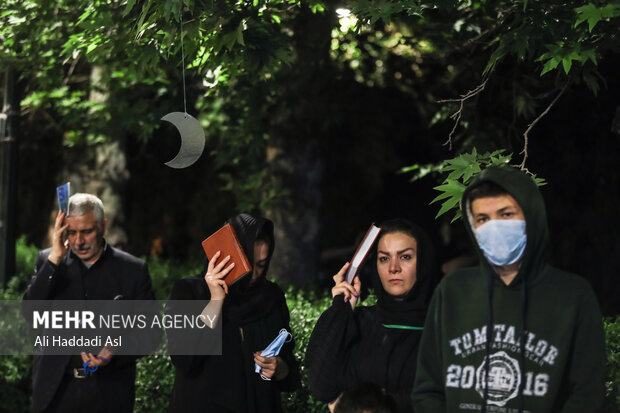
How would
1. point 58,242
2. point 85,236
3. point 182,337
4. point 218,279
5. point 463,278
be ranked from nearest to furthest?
1. point 463,278
2. point 218,279
3. point 182,337
4. point 58,242
5. point 85,236

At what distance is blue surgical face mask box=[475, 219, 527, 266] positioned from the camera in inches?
140

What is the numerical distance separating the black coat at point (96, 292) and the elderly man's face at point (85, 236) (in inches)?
2.9

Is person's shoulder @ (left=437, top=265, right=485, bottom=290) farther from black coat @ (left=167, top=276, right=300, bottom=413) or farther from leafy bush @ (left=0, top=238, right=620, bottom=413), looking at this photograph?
leafy bush @ (left=0, top=238, right=620, bottom=413)

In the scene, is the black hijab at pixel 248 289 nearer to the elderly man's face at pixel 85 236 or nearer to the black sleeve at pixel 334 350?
the black sleeve at pixel 334 350

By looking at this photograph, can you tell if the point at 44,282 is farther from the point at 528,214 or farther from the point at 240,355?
Answer: the point at 528,214

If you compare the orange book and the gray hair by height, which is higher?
the gray hair

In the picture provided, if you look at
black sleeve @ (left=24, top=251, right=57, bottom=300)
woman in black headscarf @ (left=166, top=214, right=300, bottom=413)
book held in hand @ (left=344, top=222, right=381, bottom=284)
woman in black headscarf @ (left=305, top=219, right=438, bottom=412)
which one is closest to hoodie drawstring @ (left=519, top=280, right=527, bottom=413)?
woman in black headscarf @ (left=305, top=219, right=438, bottom=412)

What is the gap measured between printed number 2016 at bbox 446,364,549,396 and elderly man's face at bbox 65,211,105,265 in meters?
3.02

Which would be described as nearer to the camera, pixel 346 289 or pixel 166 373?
pixel 346 289

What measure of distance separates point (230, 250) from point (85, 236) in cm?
131

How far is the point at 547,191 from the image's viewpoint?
999cm

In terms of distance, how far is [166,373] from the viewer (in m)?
7.50

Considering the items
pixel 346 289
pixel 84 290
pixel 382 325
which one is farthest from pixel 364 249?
pixel 84 290

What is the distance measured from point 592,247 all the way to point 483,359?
6869 mm
